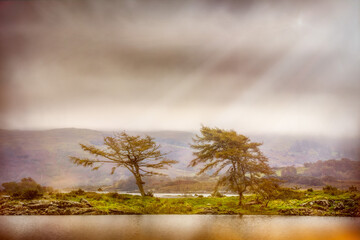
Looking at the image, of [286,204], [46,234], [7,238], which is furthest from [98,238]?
[286,204]

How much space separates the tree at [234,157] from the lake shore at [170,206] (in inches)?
121

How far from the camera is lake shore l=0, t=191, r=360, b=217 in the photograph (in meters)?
32.7

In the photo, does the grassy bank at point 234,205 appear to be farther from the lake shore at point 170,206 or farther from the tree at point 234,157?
the tree at point 234,157

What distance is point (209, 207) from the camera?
34969mm

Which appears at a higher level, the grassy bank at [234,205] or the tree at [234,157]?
the tree at [234,157]

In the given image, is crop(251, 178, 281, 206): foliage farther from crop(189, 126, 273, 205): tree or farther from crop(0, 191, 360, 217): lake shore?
crop(0, 191, 360, 217): lake shore

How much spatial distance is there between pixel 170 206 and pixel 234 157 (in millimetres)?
10125

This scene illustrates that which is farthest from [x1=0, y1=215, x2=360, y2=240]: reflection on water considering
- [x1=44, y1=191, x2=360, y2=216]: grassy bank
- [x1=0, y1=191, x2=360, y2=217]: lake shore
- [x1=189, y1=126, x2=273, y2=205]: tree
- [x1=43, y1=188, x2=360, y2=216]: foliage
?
[x1=189, y1=126, x2=273, y2=205]: tree

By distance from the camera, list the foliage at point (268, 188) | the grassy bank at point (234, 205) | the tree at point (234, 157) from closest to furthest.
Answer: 1. the grassy bank at point (234, 205)
2. the foliage at point (268, 188)
3. the tree at point (234, 157)

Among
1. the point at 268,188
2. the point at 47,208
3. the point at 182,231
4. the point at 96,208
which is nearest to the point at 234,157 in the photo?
the point at 268,188

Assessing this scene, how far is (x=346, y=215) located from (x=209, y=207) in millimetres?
15842

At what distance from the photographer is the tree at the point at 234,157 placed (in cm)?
3519

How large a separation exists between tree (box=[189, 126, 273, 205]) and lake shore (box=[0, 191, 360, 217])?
3070 mm

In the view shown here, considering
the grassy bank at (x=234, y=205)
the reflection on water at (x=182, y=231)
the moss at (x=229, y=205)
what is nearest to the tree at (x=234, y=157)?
the moss at (x=229, y=205)
